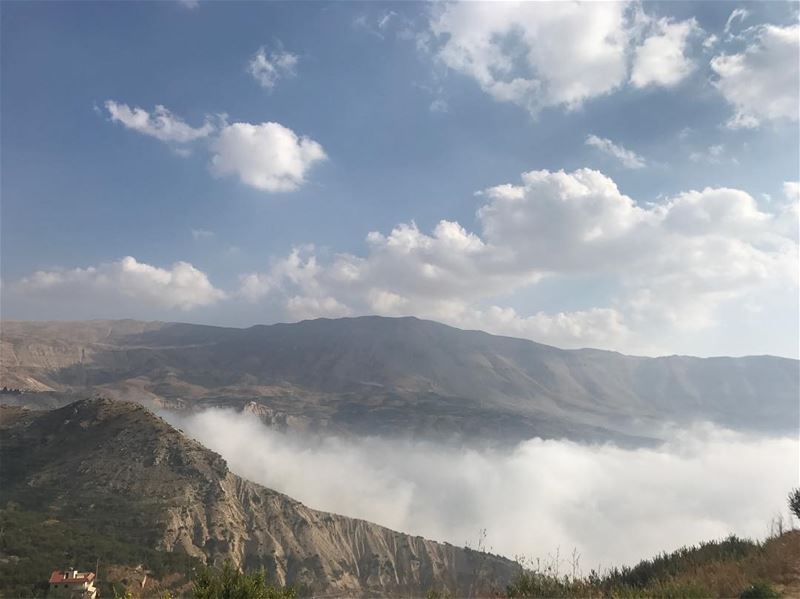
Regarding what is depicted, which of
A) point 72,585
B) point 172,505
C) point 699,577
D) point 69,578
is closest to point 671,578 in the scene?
point 699,577

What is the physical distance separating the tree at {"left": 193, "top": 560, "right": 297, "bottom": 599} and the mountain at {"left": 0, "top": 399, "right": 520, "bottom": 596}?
8703 cm

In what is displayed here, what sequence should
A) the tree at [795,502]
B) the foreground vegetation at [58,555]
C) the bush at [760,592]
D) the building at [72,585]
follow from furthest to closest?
the foreground vegetation at [58,555] < the building at [72,585] < the tree at [795,502] < the bush at [760,592]

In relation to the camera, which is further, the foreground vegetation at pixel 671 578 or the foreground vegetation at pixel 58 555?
the foreground vegetation at pixel 58 555

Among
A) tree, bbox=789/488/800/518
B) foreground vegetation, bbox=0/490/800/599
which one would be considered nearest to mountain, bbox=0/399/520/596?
foreground vegetation, bbox=0/490/800/599

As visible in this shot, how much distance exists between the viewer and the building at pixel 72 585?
6338 cm

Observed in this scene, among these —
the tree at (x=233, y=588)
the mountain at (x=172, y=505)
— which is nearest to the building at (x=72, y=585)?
the mountain at (x=172, y=505)

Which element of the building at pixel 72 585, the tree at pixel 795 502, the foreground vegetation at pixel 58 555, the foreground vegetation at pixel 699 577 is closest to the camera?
the foreground vegetation at pixel 699 577

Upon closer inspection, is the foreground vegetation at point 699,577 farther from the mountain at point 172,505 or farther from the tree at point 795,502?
the mountain at point 172,505

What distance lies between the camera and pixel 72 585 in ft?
217

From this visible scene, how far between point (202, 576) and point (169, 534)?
105435 millimetres

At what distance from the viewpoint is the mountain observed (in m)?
106

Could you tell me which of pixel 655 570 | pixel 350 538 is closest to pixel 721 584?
pixel 655 570

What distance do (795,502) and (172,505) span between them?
120m

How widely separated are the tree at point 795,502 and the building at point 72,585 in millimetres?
70893
